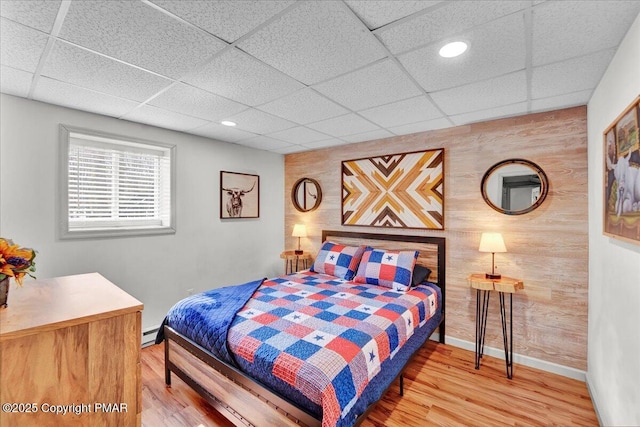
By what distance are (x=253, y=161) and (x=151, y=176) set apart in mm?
1427

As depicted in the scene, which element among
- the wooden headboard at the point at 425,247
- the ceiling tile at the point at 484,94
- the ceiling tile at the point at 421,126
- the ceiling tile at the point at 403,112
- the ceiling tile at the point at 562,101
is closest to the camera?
the ceiling tile at the point at 484,94

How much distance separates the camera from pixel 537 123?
2.75 m

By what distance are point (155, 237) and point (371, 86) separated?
109 inches

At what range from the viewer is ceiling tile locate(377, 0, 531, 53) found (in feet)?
4.37

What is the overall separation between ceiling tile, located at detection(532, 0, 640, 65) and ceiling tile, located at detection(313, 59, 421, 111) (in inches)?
30.1

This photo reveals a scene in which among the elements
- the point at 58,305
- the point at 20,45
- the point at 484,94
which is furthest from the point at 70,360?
the point at 484,94

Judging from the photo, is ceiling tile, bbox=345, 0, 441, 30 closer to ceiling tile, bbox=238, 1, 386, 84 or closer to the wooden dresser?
ceiling tile, bbox=238, 1, 386, 84

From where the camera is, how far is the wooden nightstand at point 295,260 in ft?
14.0

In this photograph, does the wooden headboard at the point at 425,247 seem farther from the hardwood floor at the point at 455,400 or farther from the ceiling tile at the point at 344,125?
the ceiling tile at the point at 344,125

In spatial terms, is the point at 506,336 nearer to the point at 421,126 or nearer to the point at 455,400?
the point at 455,400

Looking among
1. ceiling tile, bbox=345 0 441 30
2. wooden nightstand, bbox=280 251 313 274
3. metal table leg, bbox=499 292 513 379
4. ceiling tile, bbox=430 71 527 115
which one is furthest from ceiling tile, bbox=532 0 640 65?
wooden nightstand, bbox=280 251 313 274

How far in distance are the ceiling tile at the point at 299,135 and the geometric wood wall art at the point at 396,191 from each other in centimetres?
63

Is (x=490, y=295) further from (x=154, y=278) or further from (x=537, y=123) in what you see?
(x=154, y=278)


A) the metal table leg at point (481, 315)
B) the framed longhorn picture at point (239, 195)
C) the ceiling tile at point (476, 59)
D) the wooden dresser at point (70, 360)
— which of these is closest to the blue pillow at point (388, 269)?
the metal table leg at point (481, 315)
